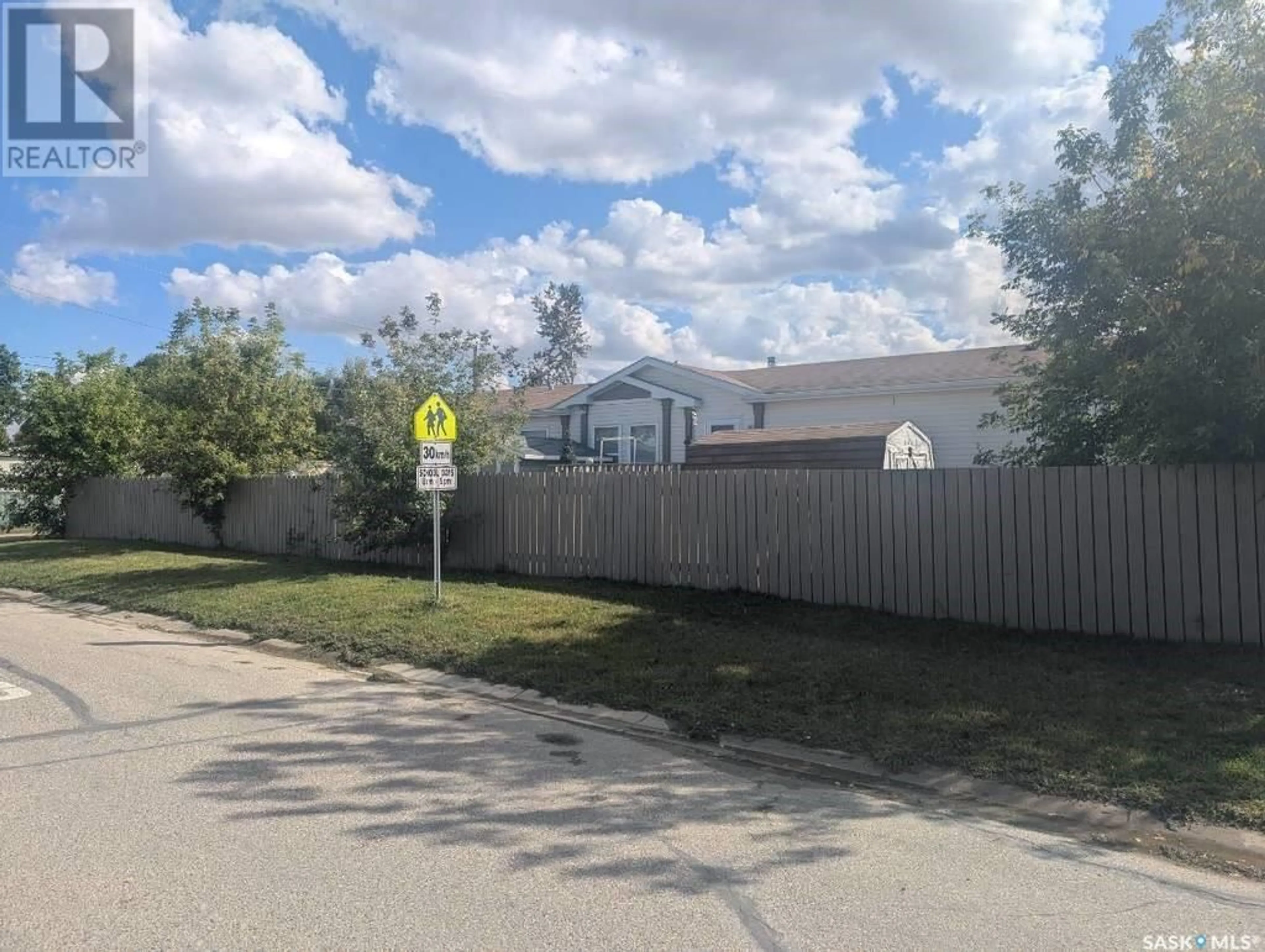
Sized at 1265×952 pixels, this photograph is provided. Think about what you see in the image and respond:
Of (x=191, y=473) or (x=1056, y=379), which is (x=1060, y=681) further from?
(x=191, y=473)

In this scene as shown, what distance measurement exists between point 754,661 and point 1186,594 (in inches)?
161

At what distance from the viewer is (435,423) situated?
11.5 meters

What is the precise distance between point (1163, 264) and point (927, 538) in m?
3.61

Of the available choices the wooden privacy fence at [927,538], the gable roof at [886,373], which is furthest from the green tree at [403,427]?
the gable roof at [886,373]

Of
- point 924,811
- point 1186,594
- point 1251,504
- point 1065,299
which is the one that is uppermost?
point 1065,299

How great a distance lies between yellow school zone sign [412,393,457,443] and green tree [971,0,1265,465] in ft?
21.8

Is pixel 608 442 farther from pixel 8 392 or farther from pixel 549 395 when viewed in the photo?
pixel 8 392

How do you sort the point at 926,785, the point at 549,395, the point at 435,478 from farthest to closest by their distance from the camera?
the point at 549,395
the point at 435,478
the point at 926,785

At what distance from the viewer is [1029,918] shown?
146 inches

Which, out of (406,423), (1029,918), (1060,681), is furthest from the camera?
(406,423)

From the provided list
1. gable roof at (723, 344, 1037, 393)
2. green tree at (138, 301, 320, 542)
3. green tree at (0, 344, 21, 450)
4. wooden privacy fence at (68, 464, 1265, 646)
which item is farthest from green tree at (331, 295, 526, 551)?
green tree at (0, 344, 21, 450)

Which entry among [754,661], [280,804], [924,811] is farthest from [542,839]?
[754,661]
